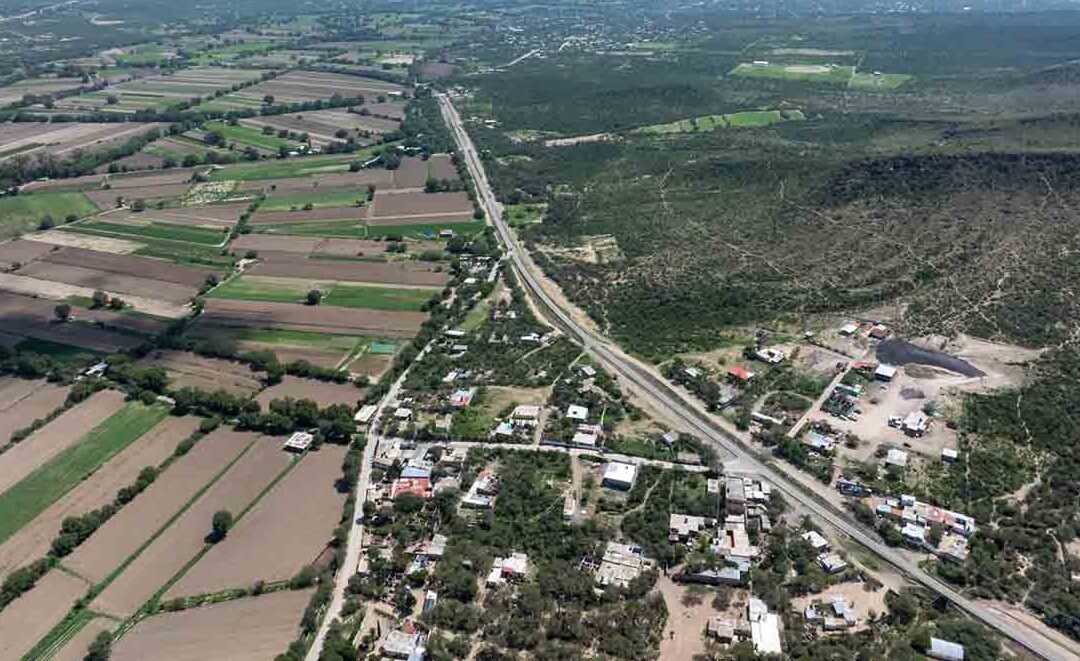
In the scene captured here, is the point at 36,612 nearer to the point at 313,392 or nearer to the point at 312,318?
the point at 313,392

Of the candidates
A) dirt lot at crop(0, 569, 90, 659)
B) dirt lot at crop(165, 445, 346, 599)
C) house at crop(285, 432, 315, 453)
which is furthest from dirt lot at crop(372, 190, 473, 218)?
dirt lot at crop(0, 569, 90, 659)

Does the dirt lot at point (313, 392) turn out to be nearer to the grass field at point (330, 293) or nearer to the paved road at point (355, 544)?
the paved road at point (355, 544)

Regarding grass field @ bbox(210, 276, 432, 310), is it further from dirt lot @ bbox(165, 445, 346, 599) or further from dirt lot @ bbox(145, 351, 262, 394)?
dirt lot @ bbox(165, 445, 346, 599)

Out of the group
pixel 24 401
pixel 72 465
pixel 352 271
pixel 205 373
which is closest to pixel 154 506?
pixel 72 465

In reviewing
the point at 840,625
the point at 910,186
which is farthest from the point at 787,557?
the point at 910,186

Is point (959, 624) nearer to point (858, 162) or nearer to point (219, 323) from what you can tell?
Result: point (219, 323)

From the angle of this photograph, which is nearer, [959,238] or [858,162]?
[959,238]
